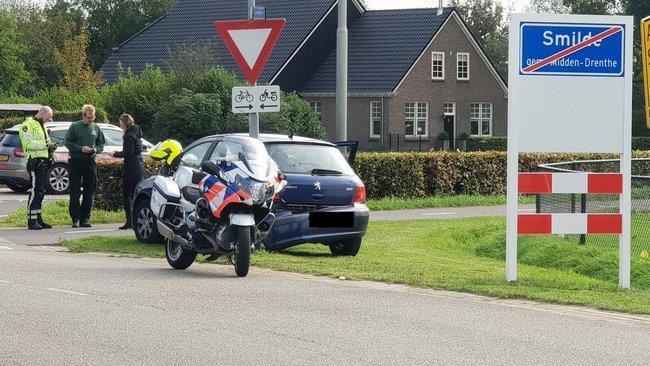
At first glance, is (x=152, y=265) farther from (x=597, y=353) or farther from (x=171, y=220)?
(x=597, y=353)

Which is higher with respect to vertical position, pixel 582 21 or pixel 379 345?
pixel 582 21

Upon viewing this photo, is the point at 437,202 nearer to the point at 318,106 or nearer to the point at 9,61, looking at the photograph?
the point at 318,106

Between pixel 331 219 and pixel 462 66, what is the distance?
53.1 m

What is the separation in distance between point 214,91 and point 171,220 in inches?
1053

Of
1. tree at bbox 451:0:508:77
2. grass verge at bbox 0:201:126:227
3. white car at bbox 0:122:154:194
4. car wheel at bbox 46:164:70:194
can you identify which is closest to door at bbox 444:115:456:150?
Result: tree at bbox 451:0:508:77

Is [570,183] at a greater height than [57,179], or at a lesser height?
greater

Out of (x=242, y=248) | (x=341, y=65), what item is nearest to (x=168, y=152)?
(x=242, y=248)

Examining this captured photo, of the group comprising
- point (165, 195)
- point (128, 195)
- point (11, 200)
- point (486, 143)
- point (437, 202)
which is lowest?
point (437, 202)

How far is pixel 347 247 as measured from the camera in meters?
17.5

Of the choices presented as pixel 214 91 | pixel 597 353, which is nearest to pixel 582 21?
pixel 597 353

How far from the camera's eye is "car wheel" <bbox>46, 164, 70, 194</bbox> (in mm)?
29969

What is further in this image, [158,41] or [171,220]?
[158,41]

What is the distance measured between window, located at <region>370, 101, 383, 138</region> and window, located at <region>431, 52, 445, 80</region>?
12.2 ft

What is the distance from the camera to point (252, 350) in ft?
30.3
